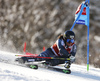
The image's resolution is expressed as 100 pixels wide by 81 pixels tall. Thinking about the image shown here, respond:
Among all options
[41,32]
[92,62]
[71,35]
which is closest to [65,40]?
[71,35]

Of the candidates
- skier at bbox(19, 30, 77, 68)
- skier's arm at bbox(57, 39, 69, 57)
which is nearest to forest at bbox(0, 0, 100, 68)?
skier at bbox(19, 30, 77, 68)

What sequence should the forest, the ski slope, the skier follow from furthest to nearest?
1. the forest
2. the skier
3. the ski slope

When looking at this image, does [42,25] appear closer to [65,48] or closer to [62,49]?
[65,48]

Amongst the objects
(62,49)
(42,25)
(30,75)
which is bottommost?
(30,75)

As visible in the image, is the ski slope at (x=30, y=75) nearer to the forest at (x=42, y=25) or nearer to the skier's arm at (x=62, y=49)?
the skier's arm at (x=62, y=49)

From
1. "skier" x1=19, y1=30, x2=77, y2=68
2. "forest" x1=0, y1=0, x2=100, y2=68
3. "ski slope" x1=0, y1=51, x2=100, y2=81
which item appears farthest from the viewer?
"forest" x1=0, y1=0, x2=100, y2=68

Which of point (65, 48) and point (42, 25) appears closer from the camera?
point (65, 48)

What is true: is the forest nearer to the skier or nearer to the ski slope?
the skier

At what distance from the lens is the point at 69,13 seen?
1365cm

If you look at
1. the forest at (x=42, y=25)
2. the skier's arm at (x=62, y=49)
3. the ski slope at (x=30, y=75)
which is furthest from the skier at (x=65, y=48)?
the forest at (x=42, y=25)

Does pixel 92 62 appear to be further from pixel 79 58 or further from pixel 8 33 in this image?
pixel 8 33

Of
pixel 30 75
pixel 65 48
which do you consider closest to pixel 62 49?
pixel 65 48

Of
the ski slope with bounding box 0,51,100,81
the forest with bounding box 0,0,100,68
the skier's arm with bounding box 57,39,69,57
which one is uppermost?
the forest with bounding box 0,0,100,68

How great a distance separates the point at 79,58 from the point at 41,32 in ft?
13.7
